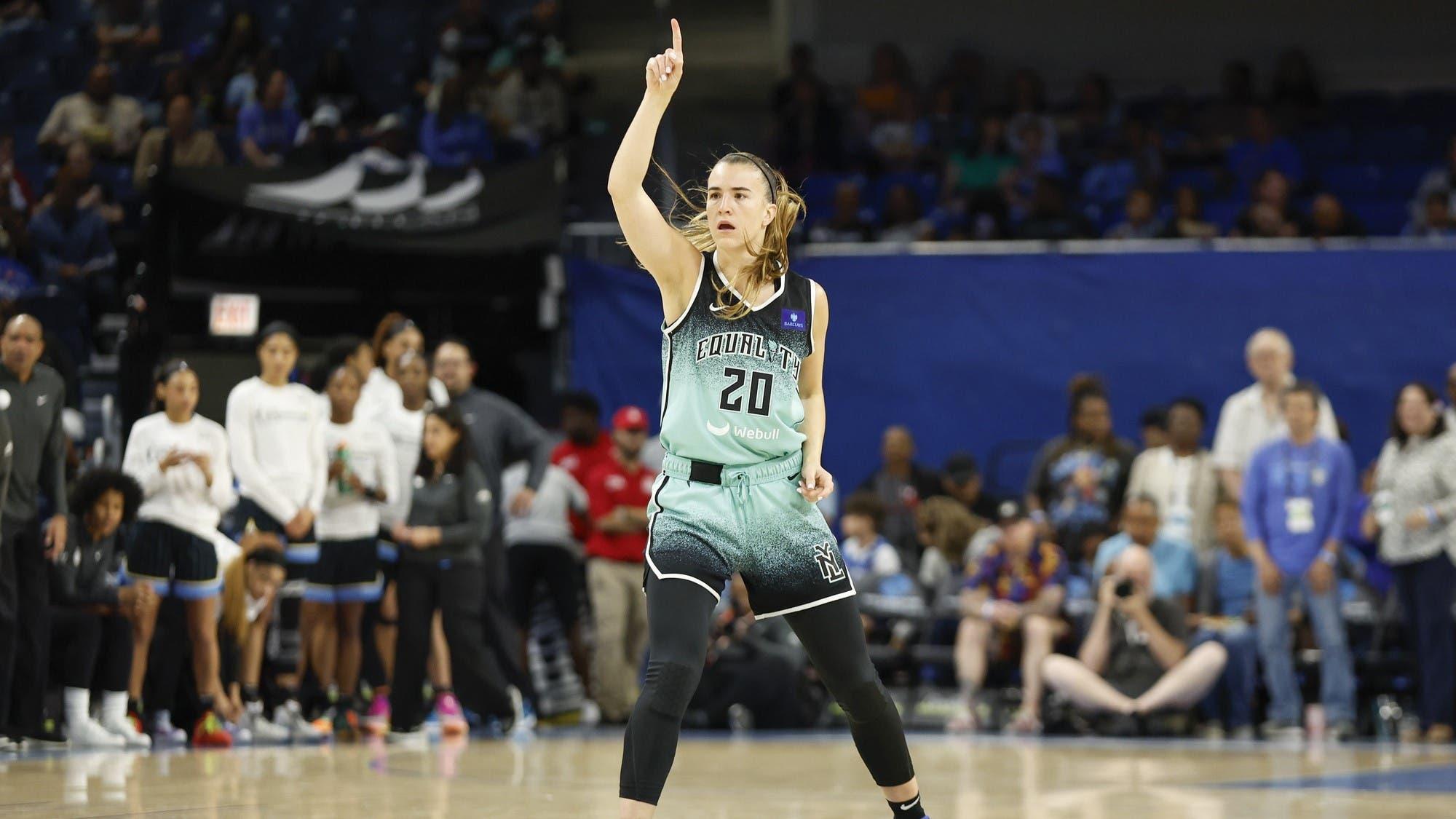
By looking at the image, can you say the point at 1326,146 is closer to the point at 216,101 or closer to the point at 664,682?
the point at 216,101

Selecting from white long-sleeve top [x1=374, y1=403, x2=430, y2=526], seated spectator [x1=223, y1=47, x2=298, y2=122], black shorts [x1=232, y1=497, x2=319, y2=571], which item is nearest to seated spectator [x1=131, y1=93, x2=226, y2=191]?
seated spectator [x1=223, y1=47, x2=298, y2=122]

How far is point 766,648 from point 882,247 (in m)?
3.51

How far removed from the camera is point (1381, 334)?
1245cm

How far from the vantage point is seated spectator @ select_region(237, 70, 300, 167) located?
14766 mm

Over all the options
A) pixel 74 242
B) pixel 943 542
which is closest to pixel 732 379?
pixel 943 542

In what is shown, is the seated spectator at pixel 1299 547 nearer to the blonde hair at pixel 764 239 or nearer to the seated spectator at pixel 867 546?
the seated spectator at pixel 867 546

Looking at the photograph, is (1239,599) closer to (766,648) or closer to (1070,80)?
(766,648)

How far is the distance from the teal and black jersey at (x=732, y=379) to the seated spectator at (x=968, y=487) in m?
7.67

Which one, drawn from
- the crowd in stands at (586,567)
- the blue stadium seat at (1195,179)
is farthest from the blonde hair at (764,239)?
the blue stadium seat at (1195,179)

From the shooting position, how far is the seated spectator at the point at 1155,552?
438 inches

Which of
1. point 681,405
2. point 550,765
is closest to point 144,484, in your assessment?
point 550,765

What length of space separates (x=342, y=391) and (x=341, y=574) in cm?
105

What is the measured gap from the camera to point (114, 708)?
9.04m

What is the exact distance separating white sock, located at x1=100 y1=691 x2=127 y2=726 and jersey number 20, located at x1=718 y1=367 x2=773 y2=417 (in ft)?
18.4
